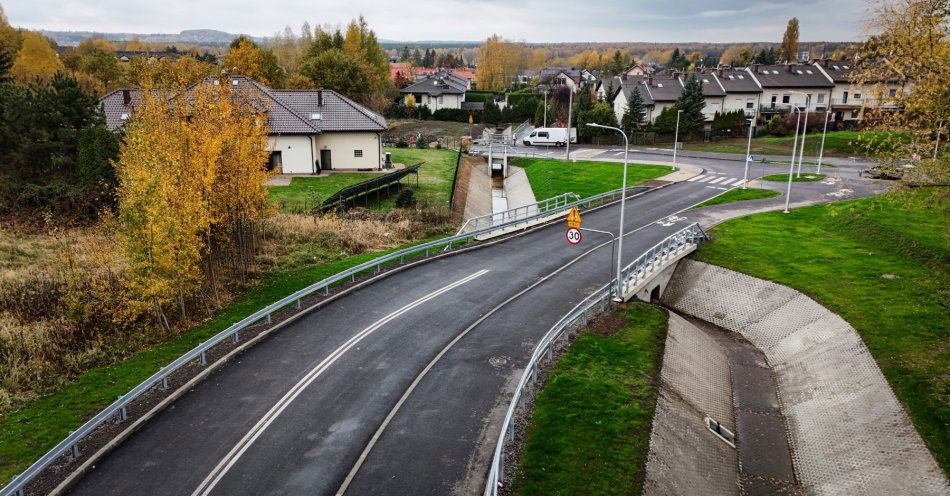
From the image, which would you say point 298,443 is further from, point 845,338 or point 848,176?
point 848,176

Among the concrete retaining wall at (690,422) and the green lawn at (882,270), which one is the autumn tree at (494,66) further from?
the concrete retaining wall at (690,422)

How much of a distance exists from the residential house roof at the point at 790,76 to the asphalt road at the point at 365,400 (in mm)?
65951

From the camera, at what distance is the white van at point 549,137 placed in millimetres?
73000

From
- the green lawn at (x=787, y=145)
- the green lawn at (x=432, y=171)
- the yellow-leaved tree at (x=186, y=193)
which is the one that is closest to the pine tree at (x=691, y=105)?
the green lawn at (x=787, y=145)

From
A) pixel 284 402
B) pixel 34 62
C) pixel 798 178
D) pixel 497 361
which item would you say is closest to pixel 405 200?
pixel 497 361

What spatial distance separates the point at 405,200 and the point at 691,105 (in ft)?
144

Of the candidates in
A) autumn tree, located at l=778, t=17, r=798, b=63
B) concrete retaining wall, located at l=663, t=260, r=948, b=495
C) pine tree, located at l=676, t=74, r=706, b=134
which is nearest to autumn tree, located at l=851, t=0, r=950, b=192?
concrete retaining wall, located at l=663, t=260, r=948, b=495

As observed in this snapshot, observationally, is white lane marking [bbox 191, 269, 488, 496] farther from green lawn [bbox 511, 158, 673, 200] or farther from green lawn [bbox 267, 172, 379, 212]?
green lawn [bbox 511, 158, 673, 200]

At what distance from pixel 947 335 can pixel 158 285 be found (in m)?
27.7

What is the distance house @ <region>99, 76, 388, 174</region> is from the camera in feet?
159

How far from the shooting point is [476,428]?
51.4 ft

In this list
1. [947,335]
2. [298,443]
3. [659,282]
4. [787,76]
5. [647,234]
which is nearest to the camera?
[298,443]

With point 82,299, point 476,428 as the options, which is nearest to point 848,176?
point 476,428

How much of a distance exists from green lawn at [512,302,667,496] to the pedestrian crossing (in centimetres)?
2783
